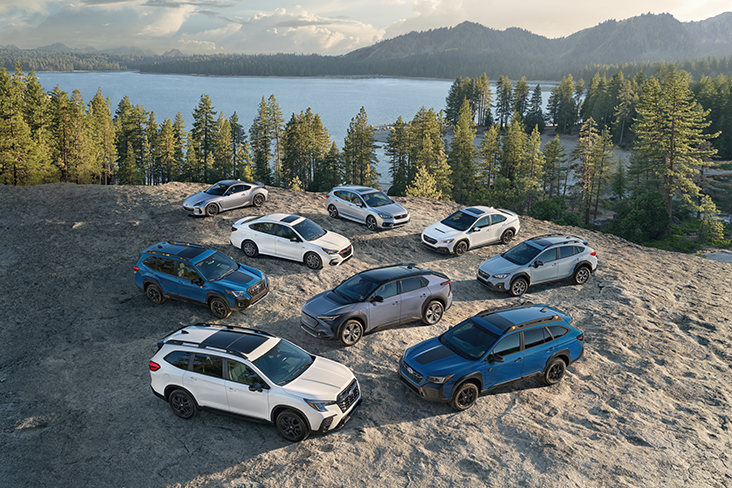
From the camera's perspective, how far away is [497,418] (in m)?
9.69

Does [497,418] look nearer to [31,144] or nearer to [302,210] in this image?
[302,210]

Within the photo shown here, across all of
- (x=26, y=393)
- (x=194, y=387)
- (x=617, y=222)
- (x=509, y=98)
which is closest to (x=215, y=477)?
(x=194, y=387)

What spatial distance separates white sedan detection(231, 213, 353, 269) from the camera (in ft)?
55.1

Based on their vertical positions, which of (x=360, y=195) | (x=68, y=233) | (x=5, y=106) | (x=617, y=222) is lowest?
(x=617, y=222)

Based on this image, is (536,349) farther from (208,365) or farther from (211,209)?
(211,209)

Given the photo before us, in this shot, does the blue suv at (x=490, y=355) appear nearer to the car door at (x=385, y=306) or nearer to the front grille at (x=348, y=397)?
the front grille at (x=348, y=397)

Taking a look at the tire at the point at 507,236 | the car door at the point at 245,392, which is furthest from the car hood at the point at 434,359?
the tire at the point at 507,236

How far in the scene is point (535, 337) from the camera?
1057 cm

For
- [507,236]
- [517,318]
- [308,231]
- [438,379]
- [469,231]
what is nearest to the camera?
[438,379]

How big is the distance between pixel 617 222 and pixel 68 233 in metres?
53.2

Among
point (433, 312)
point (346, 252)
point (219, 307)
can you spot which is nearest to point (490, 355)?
point (433, 312)

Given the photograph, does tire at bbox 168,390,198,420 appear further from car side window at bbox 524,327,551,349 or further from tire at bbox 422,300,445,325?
car side window at bbox 524,327,551,349

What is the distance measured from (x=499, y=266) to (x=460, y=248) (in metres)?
3.24

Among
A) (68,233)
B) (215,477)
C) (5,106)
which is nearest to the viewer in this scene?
(215,477)
